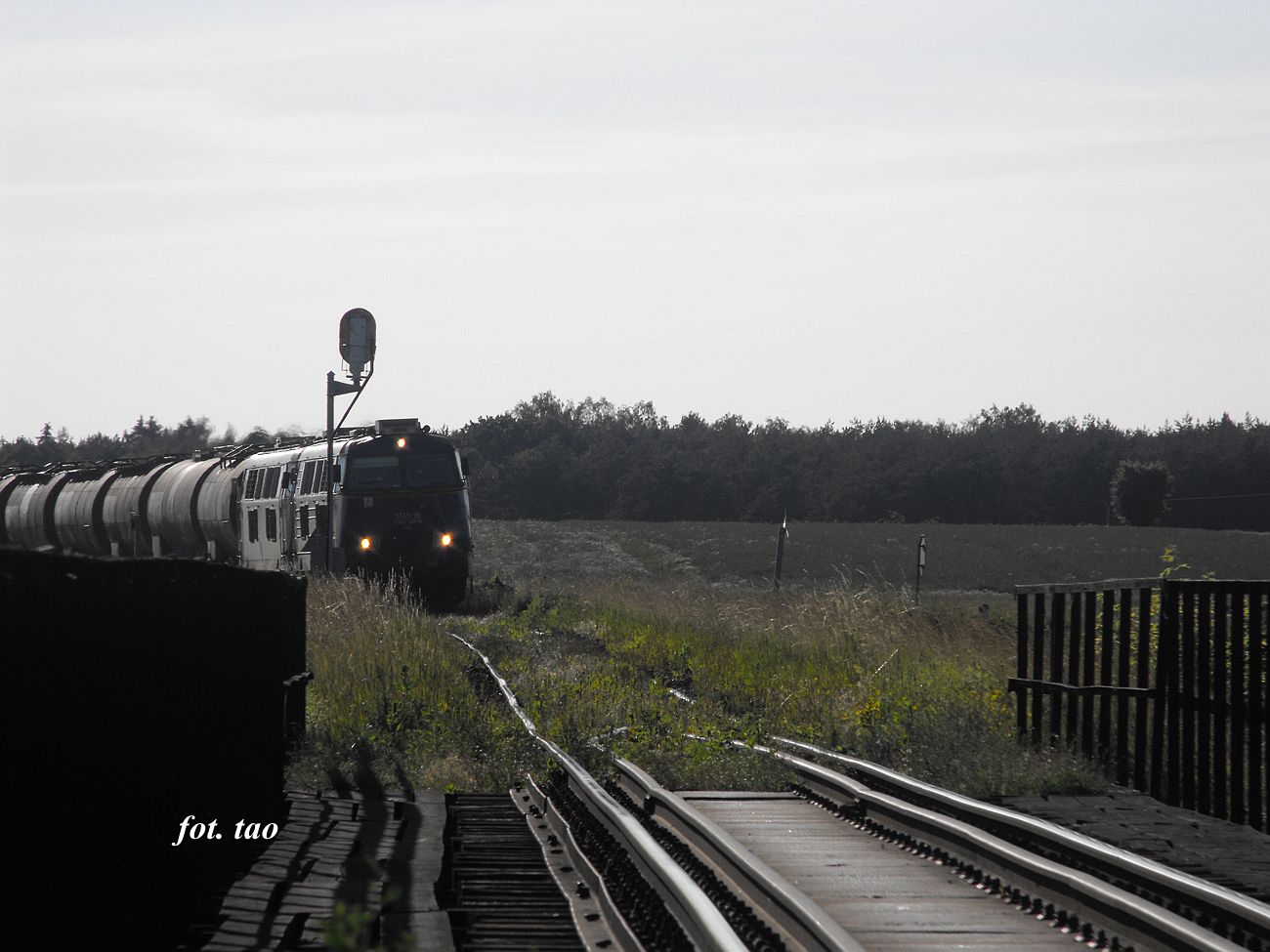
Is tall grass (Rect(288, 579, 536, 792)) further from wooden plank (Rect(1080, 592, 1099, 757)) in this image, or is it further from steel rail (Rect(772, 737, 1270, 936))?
wooden plank (Rect(1080, 592, 1099, 757))

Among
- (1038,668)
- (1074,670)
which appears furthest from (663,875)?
(1038,668)

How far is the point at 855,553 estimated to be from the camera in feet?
214

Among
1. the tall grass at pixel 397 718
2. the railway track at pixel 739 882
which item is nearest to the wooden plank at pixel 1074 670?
the railway track at pixel 739 882

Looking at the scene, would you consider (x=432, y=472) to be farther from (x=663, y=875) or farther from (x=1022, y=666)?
(x=663, y=875)

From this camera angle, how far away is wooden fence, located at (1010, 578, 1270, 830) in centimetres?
883

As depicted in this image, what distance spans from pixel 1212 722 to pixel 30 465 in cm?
3665

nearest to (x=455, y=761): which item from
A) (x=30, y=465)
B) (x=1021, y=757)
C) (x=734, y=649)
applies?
(x=1021, y=757)

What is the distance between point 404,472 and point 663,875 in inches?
833

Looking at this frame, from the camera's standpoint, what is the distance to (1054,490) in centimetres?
10081

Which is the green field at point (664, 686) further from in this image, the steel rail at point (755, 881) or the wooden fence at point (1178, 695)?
the steel rail at point (755, 881)

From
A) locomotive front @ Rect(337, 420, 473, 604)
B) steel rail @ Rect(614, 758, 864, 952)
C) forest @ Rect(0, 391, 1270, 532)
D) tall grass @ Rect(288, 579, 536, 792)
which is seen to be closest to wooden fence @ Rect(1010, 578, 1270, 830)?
steel rail @ Rect(614, 758, 864, 952)

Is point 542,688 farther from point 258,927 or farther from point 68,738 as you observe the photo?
point 68,738

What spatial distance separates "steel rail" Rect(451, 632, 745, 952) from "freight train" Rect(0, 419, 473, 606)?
52.4 ft

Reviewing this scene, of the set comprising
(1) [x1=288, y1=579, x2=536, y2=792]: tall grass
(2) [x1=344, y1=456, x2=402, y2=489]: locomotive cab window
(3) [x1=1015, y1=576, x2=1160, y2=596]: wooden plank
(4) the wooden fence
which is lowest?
(1) [x1=288, y1=579, x2=536, y2=792]: tall grass
